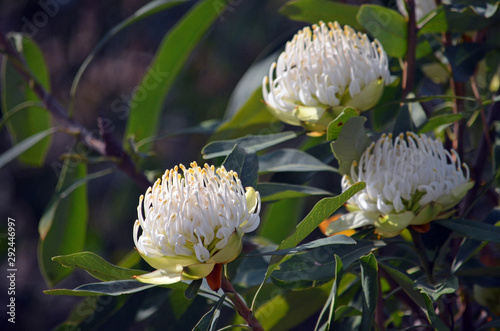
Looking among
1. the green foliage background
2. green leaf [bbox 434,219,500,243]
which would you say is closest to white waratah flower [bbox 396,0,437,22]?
the green foliage background

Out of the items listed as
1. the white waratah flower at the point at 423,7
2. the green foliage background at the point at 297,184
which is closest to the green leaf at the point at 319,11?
the green foliage background at the point at 297,184

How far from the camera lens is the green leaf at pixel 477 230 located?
2.31 ft

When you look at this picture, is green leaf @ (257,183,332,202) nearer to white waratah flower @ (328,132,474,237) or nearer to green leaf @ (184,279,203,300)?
white waratah flower @ (328,132,474,237)

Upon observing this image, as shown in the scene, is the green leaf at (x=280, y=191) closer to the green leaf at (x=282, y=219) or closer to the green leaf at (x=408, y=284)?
the green leaf at (x=408, y=284)

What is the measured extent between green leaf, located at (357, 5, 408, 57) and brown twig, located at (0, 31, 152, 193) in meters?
0.55

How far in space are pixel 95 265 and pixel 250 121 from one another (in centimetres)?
58

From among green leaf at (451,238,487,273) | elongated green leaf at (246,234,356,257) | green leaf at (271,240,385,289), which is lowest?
green leaf at (451,238,487,273)

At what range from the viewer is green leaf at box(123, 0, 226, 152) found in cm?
130

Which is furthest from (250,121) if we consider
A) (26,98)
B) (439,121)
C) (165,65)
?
(26,98)

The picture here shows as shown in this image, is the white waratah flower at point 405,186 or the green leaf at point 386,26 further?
the green leaf at point 386,26

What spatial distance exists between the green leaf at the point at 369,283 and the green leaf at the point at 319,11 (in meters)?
0.56

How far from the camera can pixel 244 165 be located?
2.59ft

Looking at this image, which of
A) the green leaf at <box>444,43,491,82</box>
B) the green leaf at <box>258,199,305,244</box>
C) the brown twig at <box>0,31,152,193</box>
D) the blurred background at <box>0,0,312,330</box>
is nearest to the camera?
the green leaf at <box>444,43,491,82</box>

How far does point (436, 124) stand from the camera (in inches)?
33.8
